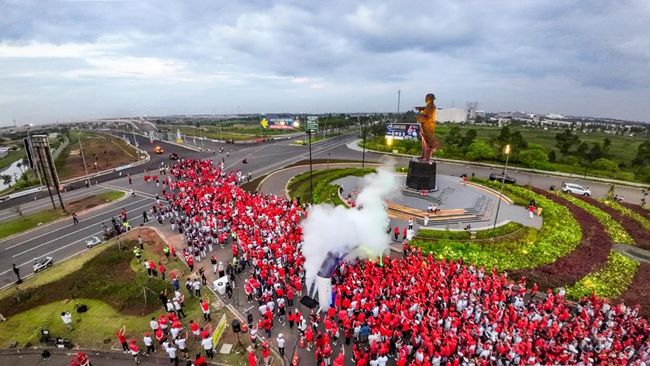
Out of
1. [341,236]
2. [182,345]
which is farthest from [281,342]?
[341,236]

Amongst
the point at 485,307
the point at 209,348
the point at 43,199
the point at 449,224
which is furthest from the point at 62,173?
the point at 485,307

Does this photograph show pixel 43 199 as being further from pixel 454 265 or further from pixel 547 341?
pixel 547 341

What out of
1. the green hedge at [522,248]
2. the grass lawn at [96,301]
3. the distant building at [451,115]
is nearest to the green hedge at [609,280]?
the green hedge at [522,248]

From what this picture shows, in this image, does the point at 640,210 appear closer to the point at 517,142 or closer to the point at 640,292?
the point at 640,292

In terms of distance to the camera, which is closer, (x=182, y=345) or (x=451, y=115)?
(x=182, y=345)

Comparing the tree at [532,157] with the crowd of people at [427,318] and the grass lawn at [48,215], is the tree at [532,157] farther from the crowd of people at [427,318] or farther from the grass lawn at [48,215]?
the grass lawn at [48,215]
